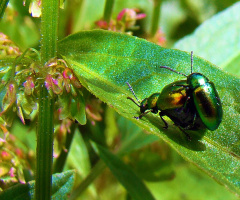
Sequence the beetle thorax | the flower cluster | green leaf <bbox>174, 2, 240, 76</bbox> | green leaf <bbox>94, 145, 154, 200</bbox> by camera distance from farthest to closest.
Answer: green leaf <bbox>174, 2, 240, 76</bbox> < the flower cluster < green leaf <bbox>94, 145, 154, 200</bbox> < the beetle thorax

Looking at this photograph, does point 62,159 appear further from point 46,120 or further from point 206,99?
point 206,99

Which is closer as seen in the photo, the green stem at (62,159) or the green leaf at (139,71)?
the green leaf at (139,71)

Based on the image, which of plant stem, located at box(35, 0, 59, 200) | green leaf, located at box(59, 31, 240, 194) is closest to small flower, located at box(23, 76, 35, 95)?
plant stem, located at box(35, 0, 59, 200)

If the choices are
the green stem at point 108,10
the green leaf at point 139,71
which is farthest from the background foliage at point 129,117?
the green stem at point 108,10

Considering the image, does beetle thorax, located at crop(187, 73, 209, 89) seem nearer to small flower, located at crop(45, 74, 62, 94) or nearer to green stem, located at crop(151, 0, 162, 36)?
small flower, located at crop(45, 74, 62, 94)

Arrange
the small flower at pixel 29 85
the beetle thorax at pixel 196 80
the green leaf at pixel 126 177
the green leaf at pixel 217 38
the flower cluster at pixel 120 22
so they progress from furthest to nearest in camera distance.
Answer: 1. the green leaf at pixel 217 38
2. the flower cluster at pixel 120 22
3. the green leaf at pixel 126 177
4. the beetle thorax at pixel 196 80
5. the small flower at pixel 29 85

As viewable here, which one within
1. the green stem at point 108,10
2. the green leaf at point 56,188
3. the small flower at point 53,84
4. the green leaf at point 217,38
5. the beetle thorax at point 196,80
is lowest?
the green leaf at point 56,188

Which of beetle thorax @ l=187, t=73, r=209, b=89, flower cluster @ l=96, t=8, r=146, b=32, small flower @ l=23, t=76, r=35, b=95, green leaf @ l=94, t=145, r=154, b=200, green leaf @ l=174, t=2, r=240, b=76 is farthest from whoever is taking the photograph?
green leaf @ l=174, t=2, r=240, b=76

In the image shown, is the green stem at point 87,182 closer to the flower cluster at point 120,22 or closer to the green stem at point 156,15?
the flower cluster at point 120,22
